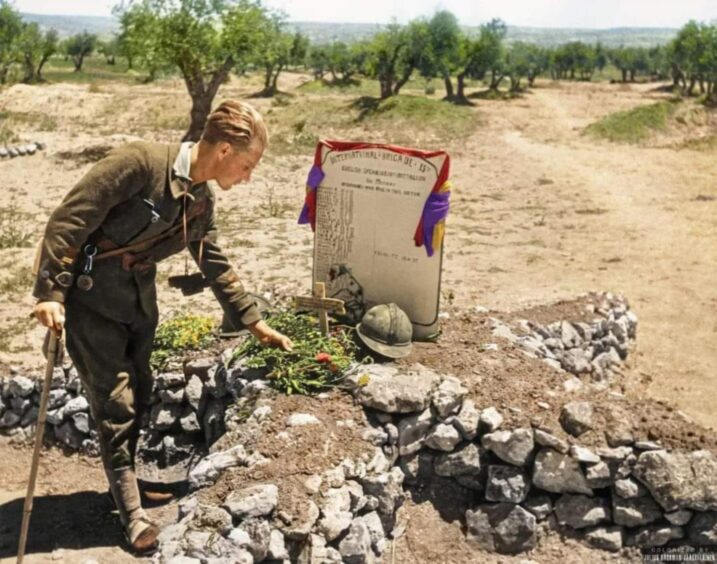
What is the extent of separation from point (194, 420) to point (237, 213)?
8859 mm

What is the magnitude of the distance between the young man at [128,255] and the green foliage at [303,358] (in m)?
0.73

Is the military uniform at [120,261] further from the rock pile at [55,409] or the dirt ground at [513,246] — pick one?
the rock pile at [55,409]

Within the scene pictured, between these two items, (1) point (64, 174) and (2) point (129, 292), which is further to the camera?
(1) point (64, 174)

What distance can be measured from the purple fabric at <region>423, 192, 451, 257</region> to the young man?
5.79 ft

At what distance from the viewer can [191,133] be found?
23250 millimetres

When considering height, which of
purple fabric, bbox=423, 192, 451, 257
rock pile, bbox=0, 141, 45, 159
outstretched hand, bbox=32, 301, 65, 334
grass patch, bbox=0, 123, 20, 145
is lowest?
rock pile, bbox=0, 141, 45, 159

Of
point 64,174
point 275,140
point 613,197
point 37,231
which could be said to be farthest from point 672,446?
point 275,140

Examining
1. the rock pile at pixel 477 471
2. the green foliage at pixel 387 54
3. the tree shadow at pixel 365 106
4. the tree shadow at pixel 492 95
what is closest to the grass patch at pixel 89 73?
the green foliage at pixel 387 54

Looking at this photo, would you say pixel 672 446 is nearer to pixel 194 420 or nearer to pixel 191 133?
pixel 194 420

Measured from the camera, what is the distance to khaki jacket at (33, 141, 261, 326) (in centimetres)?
411

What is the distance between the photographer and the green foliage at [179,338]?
6.41 metres

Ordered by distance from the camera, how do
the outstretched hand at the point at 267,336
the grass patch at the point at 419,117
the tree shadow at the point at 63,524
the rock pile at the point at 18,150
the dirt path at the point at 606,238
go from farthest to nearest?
1. the grass patch at the point at 419,117
2. the rock pile at the point at 18,150
3. the dirt path at the point at 606,238
4. the outstretched hand at the point at 267,336
5. the tree shadow at the point at 63,524

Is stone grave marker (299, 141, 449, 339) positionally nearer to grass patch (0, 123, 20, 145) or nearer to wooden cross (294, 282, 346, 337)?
wooden cross (294, 282, 346, 337)

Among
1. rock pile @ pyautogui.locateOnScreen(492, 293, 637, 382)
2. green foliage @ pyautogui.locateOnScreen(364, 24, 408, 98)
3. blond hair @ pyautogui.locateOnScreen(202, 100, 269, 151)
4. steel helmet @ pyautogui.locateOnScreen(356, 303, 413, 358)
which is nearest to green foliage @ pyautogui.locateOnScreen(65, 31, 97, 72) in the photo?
green foliage @ pyautogui.locateOnScreen(364, 24, 408, 98)
